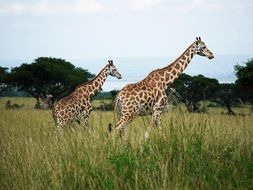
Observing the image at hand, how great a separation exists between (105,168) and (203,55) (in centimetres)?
692

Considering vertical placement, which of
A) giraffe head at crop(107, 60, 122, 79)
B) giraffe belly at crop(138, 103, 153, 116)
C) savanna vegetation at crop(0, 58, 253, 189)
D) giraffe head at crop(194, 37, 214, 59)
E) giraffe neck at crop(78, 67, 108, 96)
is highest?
giraffe head at crop(194, 37, 214, 59)

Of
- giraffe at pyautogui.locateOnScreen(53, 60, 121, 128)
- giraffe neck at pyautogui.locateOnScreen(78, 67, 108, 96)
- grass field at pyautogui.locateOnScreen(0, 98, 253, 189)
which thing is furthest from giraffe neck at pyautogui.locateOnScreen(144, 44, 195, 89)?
grass field at pyautogui.locateOnScreen(0, 98, 253, 189)

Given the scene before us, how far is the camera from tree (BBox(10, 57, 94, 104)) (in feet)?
125

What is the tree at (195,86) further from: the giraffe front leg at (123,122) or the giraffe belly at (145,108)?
the giraffe front leg at (123,122)

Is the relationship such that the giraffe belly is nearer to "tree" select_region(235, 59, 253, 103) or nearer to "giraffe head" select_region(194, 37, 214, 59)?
"giraffe head" select_region(194, 37, 214, 59)

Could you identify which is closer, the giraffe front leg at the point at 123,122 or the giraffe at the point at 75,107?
the giraffe front leg at the point at 123,122

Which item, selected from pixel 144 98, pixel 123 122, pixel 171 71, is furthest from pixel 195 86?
pixel 123 122

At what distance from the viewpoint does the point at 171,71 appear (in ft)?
34.6

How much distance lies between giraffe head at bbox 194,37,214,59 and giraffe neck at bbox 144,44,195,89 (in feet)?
0.34

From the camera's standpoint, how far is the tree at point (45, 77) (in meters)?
38.1

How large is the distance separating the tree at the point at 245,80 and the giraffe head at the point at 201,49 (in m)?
21.6

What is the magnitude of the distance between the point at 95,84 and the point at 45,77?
89.4 feet

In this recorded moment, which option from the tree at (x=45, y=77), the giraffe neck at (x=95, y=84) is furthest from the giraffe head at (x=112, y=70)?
the tree at (x=45, y=77)

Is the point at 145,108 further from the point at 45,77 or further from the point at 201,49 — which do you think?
the point at 45,77
